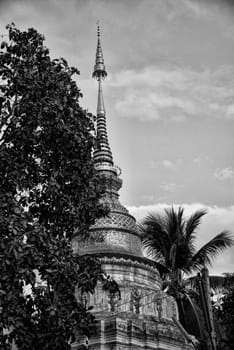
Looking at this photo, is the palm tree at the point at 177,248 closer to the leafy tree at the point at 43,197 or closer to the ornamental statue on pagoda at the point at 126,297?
the ornamental statue on pagoda at the point at 126,297

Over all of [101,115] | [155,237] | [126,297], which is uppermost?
[101,115]

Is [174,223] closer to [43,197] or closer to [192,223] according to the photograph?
[192,223]

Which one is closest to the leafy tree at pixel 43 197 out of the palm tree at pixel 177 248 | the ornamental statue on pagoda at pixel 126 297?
the ornamental statue on pagoda at pixel 126 297

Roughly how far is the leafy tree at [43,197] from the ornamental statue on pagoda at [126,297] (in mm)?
5533

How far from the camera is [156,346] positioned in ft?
69.1

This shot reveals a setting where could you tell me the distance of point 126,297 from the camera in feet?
75.4

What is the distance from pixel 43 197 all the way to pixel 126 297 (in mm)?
12295

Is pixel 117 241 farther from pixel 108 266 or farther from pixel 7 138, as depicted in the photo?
pixel 7 138

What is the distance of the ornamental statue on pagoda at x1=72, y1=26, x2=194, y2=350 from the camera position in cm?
2046

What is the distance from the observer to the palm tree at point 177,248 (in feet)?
81.5

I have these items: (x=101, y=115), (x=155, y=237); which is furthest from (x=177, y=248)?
(x=101, y=115)

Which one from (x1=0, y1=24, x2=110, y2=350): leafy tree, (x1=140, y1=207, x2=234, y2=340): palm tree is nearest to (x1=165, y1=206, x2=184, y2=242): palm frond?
(x1=140, y1=207, x2=234, y2=340): palm tree

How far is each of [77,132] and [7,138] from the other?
155cm

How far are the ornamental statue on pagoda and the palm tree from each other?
55 cm
